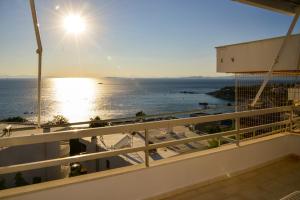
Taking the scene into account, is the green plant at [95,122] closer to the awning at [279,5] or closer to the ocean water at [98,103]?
the awning at [279,5]

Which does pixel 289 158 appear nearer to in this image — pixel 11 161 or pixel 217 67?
pixel 217 67

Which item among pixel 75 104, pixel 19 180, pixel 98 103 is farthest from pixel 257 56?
pixel 75 104

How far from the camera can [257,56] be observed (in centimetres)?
591

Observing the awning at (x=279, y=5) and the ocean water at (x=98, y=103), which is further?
the ocean water at (x=98, y=103)

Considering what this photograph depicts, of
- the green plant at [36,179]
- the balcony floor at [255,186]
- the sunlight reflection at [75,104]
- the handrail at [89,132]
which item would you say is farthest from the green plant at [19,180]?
the sunlight reflection at [75,104]

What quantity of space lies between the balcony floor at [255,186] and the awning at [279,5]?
212 centimetres

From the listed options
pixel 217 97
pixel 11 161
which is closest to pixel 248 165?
pixel 11 161

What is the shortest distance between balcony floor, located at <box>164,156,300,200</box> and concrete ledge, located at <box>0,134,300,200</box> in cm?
10

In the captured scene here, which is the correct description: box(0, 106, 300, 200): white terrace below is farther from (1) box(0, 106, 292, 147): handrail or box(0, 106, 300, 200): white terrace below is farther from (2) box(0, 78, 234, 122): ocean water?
(2) box(0, 78, 234, 122): ocean water

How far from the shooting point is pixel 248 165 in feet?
10.9

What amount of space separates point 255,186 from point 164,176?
3.48 feet

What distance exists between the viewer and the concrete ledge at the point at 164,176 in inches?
78.7

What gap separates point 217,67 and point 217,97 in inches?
2540

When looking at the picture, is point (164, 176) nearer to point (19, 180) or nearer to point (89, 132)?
point (89, 132)
